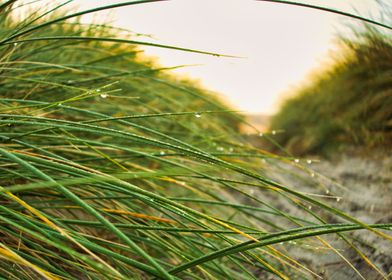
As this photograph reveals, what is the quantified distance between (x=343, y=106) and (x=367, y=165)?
583 millimetres

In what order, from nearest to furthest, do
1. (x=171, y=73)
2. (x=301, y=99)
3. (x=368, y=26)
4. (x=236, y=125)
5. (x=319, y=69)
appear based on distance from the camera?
(x=368, y=26) → (x=171, y=73) → (x=319, y=69) → (x=301, y=99) → (x=236, y=125)

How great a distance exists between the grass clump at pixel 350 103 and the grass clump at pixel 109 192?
1.92ft

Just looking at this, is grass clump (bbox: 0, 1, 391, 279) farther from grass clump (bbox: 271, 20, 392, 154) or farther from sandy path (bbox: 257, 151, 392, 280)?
grass clump (bbox: 271, 20, 392, 154)

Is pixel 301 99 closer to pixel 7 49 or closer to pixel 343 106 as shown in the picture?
pixel 343 106

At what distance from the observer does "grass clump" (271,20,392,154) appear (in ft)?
6.31

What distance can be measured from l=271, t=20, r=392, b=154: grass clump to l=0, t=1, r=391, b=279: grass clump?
1.92 feet

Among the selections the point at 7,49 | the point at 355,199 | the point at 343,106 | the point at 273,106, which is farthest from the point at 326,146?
the point at 7,49

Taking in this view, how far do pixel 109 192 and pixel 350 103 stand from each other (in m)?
1.68

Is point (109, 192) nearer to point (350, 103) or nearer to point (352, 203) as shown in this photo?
point (352, 203)

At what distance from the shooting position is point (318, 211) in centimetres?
142

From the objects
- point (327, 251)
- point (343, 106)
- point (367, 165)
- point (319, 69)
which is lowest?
point (327, 251)

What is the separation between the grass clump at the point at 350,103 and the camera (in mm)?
1923

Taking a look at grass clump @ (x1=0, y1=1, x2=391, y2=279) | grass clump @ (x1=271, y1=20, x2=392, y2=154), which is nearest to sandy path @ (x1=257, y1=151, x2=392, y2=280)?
grass clump @ (x1=0, y1=1, x2=391, y2=279)

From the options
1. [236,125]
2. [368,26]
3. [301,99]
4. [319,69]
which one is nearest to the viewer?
[368,26]
